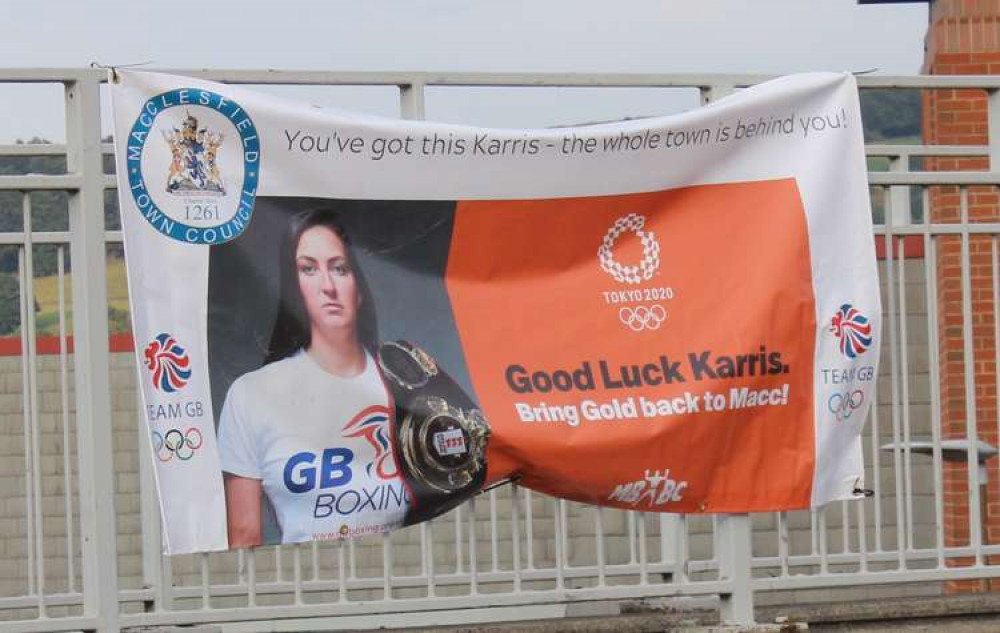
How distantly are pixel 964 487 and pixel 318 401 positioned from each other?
19.5 feet

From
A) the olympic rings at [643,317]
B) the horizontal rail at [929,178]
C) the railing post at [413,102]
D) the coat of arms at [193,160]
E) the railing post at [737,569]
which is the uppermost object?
the railing post at [413,102]

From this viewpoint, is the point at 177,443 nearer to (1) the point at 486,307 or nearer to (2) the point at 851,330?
(1) the point at 486,307

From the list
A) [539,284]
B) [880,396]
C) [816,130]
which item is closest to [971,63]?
[880,396]

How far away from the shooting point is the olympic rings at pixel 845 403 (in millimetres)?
6188

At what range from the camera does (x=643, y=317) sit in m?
5.98

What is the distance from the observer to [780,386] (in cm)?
612

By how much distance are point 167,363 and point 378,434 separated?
70cm

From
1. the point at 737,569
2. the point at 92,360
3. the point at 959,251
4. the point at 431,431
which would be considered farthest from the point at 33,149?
the point at 959,251

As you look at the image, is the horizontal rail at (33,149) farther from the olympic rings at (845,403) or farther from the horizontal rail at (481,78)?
the olympic rings at (845,403)

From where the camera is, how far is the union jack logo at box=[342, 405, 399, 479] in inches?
224

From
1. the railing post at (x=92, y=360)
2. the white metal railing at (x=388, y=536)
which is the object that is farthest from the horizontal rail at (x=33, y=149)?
the railing post at (x=92, y=360)

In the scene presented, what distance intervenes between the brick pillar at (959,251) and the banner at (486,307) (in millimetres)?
3108

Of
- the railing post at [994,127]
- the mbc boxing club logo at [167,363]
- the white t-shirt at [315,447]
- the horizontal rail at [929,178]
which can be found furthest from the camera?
the railing post at [994,127]

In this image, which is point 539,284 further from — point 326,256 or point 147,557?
point 147,557
